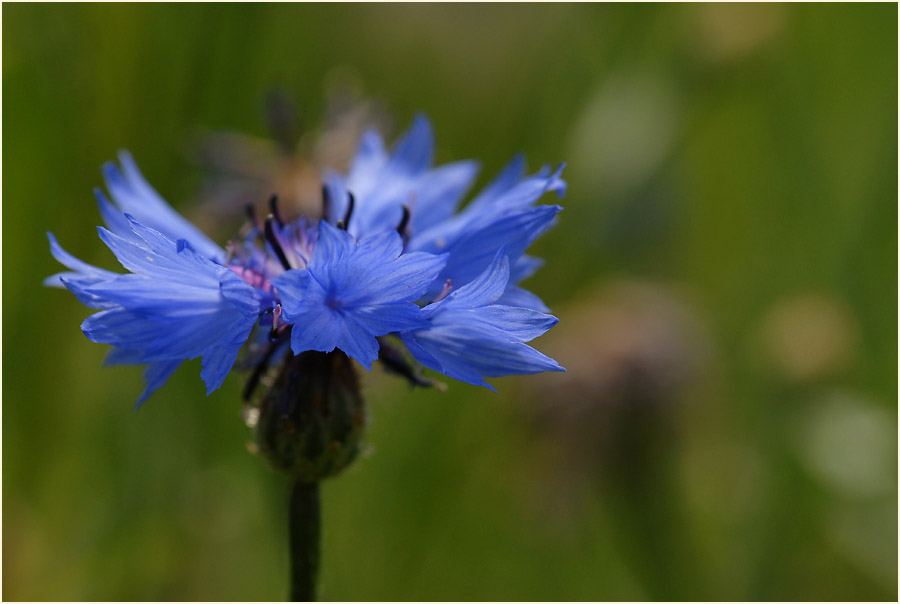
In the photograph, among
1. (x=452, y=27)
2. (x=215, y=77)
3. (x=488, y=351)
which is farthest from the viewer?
(x=452, y=27)

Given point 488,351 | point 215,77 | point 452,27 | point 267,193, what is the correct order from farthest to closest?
1. point 452,27
2. point 215,77
3. point 267,193
4. point 488,351

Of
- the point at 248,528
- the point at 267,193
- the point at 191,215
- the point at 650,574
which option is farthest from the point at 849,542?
the point at 191,215

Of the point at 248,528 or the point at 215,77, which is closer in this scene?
the point at 248,528

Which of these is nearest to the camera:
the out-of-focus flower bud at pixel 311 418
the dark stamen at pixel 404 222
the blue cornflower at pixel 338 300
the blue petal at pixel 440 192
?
the blue cornflower at pixel 338 300

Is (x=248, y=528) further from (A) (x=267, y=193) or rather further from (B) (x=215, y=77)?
(B) (x=215, y=77)

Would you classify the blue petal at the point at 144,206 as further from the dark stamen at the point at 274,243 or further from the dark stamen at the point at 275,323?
the dark stamen at the point at 275,323

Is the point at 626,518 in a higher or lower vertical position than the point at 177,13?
lower

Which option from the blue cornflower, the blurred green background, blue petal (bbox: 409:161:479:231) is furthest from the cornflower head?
the blurred green background

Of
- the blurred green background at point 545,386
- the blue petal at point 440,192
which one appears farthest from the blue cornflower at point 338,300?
the blurred green background at point 545,386

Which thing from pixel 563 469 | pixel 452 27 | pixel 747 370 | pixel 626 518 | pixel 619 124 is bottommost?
pixel 626 518
